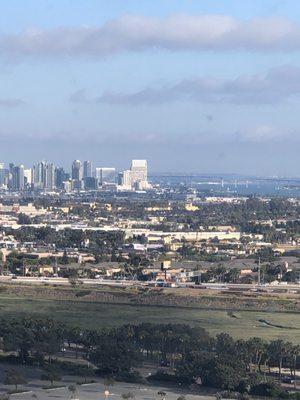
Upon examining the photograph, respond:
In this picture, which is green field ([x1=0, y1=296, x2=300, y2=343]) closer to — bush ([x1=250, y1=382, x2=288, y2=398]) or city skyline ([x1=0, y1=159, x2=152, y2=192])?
bush ([x1=250, y1=382, x2=288, y2=398])

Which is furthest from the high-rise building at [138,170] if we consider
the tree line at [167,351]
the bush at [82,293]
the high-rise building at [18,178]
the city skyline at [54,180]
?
the tree line at [167,351]

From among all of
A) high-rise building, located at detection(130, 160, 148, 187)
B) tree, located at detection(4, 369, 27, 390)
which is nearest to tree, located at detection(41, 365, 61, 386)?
tree, located at detection(4, 369, 27, 390)

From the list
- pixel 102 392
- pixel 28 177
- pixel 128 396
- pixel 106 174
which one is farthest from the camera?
pixel 106 174

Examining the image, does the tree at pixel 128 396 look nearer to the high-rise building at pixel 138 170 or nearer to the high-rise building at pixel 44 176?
the high-rise building at pixel 44 176

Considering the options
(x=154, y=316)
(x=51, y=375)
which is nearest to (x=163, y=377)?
(x=51, y=375)

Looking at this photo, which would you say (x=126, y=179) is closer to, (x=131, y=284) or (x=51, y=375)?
(x=131, y=284)

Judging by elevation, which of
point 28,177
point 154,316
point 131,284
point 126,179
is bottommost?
point 131,284

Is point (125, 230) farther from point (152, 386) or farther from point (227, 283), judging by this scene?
point (152, 386)

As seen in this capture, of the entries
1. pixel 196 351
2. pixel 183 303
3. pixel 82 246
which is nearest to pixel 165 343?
pixel 196 351
